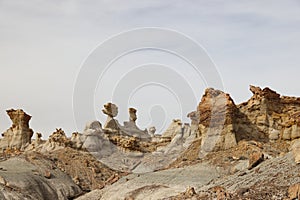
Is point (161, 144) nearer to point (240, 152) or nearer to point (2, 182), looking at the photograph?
point (240, 152)

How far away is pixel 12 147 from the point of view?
63.8 m

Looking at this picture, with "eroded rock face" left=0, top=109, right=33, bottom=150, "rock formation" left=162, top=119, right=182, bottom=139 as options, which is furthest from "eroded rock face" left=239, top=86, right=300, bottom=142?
"eroded rock face" left=0, top=109, right=33, bottom=150

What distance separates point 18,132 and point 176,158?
21554mm

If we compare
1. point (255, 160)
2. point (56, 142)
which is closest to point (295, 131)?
point (255, 160)

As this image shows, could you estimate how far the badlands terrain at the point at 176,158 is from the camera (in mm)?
33500

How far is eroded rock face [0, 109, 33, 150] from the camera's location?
64000mm

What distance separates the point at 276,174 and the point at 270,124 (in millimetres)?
19138

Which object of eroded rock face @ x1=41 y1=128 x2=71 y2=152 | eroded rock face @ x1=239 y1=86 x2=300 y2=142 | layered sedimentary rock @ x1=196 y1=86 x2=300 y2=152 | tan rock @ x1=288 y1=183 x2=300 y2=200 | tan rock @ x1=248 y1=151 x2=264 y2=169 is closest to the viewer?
tan rock @ x1=288 y1=183 x2=300 y2=200

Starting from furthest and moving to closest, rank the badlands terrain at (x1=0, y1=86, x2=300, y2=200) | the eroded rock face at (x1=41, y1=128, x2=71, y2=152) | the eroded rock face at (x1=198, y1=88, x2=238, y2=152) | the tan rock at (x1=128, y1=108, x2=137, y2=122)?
the tan rock at (x1=128, y1=108, x2=137, y2=122), the eroded rock face at (x1=41, y1=128, x2=71, y2=152), the eroded rock face at (x1=198, y1=88, x2=238, y2=152), the badlands terrain at (x1=0, y1=86, x2=300, y2=200)

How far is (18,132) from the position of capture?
65.0 metres

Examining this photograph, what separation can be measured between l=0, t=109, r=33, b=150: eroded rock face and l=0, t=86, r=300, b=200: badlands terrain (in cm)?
11

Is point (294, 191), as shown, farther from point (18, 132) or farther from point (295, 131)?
point (18, 132)

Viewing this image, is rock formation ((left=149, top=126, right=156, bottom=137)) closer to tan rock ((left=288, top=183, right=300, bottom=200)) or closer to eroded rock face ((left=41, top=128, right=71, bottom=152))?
eroded rock face ((left=41, top=128, right=71, bottom=152))

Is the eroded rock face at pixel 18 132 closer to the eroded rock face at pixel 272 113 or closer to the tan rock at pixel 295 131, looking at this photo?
the eroded rock face at pixel 272 113
